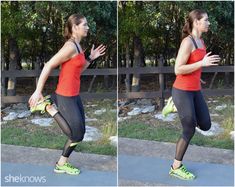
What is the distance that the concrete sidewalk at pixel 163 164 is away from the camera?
9.89 ft

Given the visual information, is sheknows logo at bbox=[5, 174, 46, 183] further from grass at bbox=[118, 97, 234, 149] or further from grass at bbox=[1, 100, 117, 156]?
grass at bbox=[118, 97, 234, 149]

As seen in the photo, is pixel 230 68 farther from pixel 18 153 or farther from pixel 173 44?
pixel 18 153

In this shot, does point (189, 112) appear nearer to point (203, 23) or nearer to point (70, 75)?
point (203, 23)

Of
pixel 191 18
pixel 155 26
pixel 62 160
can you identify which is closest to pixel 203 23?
pixel 191 18

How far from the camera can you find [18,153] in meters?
3.66

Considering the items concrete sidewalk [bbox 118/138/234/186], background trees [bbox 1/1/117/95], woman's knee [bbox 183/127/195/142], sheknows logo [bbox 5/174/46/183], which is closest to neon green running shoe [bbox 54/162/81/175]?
sheknows logo [bbox 5/174/46/183]

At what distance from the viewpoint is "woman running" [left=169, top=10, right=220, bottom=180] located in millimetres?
2797

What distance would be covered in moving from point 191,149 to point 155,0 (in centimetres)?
146

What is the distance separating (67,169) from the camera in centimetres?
317

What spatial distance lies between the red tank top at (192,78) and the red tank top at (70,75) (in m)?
0.77

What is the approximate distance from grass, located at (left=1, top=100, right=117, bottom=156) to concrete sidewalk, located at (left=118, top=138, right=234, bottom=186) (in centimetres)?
38

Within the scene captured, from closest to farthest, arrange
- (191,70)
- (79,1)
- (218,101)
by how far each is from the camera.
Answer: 1. (191,70)
2. (79,1)
3. (218,101)

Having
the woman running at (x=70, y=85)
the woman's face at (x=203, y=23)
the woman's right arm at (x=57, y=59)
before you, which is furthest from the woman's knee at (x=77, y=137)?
the woman's face at (x=203, y=23)

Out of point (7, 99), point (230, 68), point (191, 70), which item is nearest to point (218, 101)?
point (230, 68)
